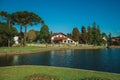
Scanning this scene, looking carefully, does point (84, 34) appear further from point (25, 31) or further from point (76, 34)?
point (25, 31)

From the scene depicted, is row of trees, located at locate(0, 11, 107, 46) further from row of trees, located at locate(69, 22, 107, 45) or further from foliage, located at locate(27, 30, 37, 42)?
foliage, located at locate(27, 30, 37, 42)

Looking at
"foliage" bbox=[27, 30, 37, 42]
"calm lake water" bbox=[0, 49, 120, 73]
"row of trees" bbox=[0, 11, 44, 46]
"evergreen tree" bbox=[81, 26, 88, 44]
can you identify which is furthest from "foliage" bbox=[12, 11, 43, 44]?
"foliage" bbox=[27, 30, 37, 42]

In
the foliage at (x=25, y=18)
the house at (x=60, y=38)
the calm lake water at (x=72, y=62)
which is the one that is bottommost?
the calm lake water at (x=72, y=62)

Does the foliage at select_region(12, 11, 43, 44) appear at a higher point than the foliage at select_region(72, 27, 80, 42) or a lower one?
higher

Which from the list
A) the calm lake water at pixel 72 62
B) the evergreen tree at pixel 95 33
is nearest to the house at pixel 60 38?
the evergreen tree at pixel 95 33

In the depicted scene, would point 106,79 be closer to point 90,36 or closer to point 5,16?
point 5,16

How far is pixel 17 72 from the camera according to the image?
51.4 ft

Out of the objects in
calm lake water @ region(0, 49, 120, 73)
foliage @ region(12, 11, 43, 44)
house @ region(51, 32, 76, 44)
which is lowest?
calm lake water @ region(0, 49, 120, 73)

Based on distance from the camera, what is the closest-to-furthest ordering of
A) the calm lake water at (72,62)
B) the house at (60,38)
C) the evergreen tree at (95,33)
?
the calm lake water at (72,62) < the evergreen tree at (95,33) < the house at (60,38)

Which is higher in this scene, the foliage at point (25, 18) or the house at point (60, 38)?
the foliage at point (25, 18)

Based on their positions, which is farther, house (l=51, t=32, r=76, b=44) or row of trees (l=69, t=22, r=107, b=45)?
house (l=51, t=32, r=76, b=44)

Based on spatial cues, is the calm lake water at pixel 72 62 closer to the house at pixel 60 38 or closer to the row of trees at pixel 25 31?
the row of trees at pixel 25 31

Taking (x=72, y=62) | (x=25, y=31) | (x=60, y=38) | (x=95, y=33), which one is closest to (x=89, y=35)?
(x=95, y=33)

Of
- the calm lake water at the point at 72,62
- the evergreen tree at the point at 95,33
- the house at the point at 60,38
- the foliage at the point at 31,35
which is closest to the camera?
the calm lake water at the point at 72,62
